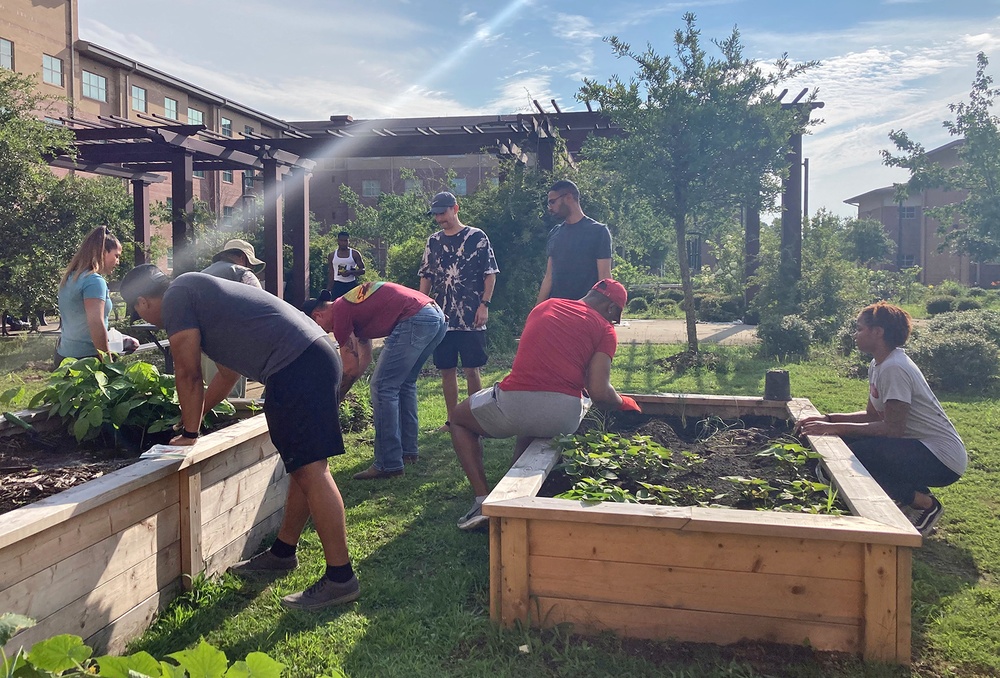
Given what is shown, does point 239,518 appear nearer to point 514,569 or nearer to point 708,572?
point 514,569

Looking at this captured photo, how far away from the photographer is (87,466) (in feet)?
10.3

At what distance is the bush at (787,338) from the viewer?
10.8 m

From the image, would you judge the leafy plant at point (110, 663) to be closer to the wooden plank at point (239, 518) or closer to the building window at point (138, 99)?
the wooden plank at point (239, 518)

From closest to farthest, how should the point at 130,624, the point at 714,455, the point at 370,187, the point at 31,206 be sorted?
the point at 130,624 < the point at 714,455 < the point at 31,206 < the point at 370,187

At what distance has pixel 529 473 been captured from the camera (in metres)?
3.19

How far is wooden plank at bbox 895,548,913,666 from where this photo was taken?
236 cm

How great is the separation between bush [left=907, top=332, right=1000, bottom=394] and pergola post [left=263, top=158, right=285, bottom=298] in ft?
35.7

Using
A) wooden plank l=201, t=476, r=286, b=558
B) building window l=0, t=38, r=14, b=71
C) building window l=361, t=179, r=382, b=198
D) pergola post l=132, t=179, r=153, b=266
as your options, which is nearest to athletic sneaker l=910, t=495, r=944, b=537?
wooden plank l=201, t=476, r=286, b=558

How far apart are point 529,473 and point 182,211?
1205 cm

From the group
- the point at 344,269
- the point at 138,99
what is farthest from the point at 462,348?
the point at 138,99

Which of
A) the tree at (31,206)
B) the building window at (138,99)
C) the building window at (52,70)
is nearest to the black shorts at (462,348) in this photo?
the tree at (31,206)

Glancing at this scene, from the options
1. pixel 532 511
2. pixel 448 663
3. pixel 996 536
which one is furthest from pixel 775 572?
pixel 996 536

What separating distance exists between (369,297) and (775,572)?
115 inches

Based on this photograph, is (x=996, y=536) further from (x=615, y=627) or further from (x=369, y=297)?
(x=369, y=297)
